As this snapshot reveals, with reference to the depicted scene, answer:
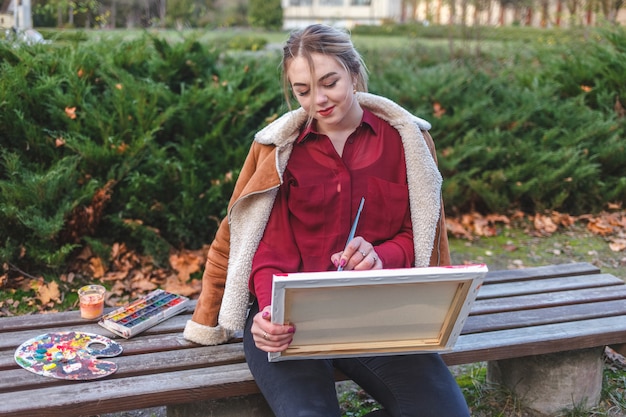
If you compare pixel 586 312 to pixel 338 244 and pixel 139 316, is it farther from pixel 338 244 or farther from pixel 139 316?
pixel 139 316

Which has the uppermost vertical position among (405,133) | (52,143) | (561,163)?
(405,133)

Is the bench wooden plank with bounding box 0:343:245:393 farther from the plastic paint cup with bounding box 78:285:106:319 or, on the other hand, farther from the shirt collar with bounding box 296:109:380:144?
the shirt collar with bounding box 296:109:380:144

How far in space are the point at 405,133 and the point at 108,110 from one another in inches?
105

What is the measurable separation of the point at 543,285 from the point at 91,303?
1.90 m

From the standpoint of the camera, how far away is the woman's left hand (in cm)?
216

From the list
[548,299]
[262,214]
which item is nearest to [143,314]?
[262,214]

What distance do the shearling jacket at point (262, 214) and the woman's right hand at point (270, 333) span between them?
30cm

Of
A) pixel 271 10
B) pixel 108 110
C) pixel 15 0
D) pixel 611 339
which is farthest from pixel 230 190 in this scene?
pixel 271 10

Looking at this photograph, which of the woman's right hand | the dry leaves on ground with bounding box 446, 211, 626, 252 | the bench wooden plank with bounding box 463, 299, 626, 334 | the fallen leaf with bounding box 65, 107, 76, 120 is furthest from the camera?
the dry leaves on ground with bounding box 446, 211, 626, 252

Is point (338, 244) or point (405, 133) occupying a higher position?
point (405, 133)

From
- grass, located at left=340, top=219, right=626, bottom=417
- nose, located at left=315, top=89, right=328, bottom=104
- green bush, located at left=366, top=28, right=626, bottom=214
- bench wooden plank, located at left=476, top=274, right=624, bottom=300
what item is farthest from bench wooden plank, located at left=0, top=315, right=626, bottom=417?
green bush, located at left=366, top=28, right=626, bottom=214

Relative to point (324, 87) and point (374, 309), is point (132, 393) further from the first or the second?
point (324, 87)

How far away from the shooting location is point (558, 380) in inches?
115

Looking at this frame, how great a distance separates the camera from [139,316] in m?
2.63
